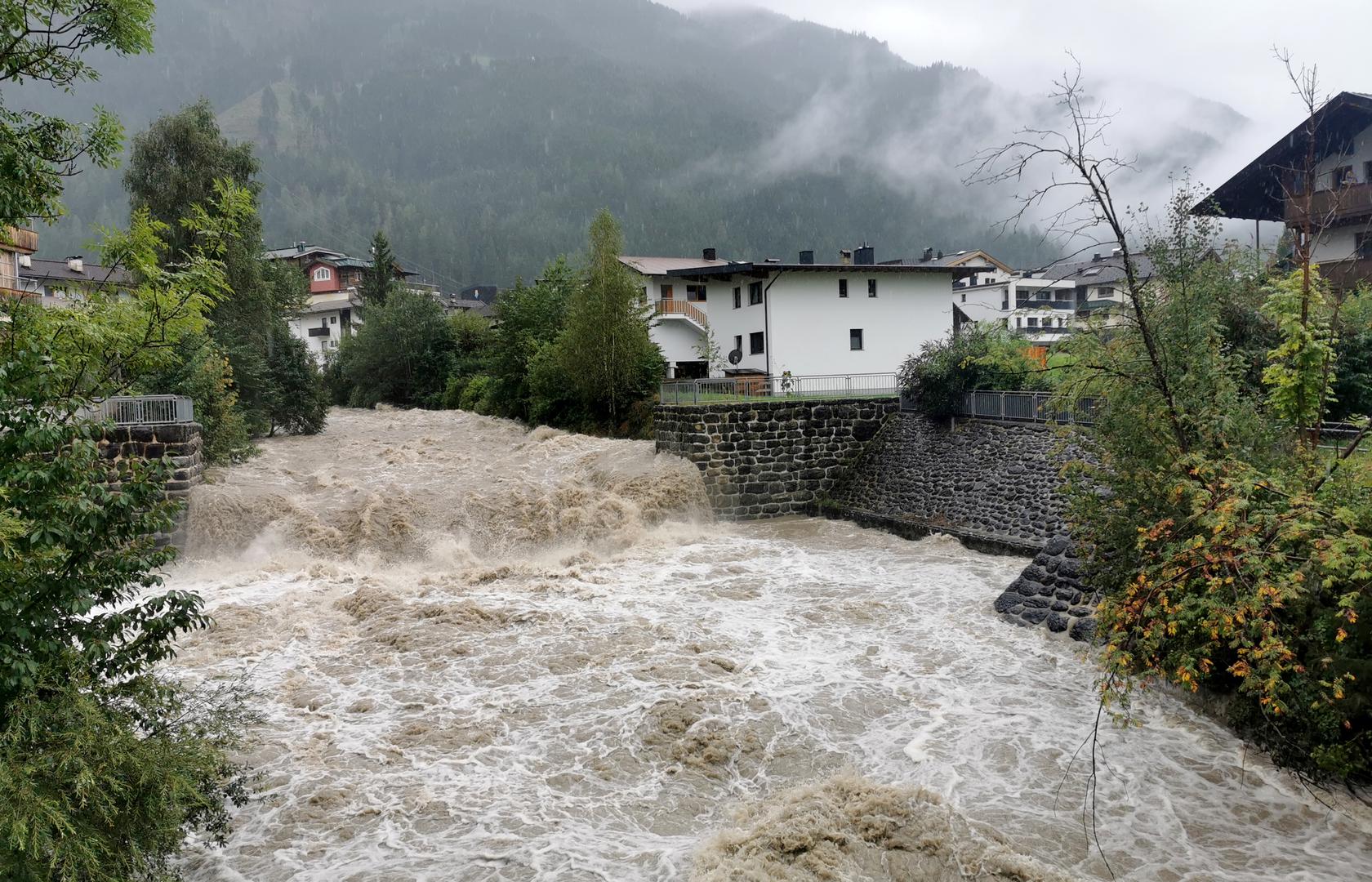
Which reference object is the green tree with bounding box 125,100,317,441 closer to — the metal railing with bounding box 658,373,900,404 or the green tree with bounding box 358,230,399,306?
the metal railing with bounding box 658,373,900,404

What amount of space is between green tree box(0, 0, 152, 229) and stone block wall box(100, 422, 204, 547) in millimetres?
13016

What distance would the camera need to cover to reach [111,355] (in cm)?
698

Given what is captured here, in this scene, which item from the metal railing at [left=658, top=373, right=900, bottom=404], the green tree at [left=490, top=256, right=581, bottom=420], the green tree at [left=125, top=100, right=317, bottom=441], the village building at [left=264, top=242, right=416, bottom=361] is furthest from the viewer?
the village building at [left=264, top=242, right=416, bottom=361]

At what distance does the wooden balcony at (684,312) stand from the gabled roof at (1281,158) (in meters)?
20.0

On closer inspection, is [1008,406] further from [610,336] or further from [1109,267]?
[1109,267]

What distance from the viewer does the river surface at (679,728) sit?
25.2 ft

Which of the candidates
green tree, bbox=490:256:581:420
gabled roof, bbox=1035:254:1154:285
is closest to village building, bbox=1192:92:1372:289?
gabled roof, bbox=1035:254:1154:285

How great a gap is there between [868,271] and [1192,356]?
26.8 meters

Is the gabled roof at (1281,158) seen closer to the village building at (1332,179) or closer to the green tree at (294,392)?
the village building at (1332,179)

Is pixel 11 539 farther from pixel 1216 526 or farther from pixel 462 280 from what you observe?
pixel 462 280

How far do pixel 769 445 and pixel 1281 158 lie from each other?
56.2 feet

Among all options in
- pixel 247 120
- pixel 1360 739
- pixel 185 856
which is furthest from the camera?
pixel 247 120

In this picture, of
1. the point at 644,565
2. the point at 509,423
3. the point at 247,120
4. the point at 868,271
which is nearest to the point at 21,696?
the point at 644,565

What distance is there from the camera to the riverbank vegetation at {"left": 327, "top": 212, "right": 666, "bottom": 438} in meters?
30.2
